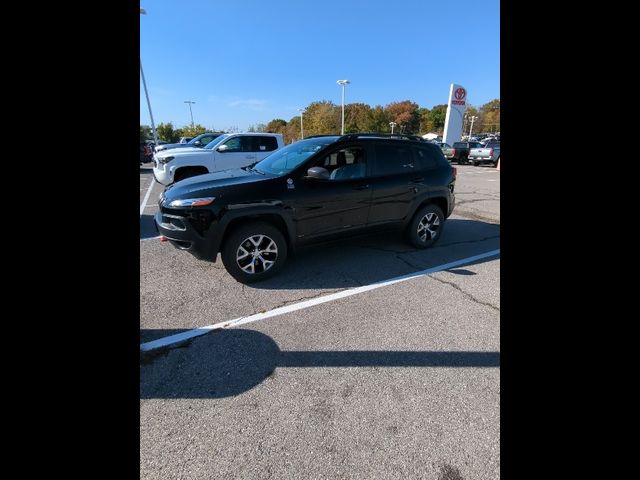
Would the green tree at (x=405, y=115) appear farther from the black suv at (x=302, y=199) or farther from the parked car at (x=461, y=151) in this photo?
the black suv at (x=302, y=199)

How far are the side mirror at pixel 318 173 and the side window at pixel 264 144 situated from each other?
23.3ft

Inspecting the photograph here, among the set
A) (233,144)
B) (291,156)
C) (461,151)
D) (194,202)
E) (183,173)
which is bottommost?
(194,202)

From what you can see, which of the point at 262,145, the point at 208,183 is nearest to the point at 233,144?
the point at 262,145

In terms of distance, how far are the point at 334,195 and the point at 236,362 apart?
2.45m

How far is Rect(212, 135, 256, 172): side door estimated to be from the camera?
10034 mm

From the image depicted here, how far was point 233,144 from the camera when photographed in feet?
34.2

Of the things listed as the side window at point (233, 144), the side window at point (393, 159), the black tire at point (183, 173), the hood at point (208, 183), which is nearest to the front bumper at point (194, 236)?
the hood at point (208, 183)

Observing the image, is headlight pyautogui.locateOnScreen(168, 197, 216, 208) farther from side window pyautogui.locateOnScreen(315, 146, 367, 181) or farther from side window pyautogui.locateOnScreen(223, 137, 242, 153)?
side window pyautogui.locateOnScreen(223, 137, 242, 153)

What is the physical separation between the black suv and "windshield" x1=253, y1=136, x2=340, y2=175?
0.07 ft

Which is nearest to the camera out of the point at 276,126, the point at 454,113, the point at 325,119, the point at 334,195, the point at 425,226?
the point at 334,195

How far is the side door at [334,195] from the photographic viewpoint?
4.16 m

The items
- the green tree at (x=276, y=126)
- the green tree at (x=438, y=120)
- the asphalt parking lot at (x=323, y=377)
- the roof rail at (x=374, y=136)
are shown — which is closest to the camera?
the asphalt parking lot at (x=323, y=377)

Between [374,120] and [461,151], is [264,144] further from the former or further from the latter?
[374,120]

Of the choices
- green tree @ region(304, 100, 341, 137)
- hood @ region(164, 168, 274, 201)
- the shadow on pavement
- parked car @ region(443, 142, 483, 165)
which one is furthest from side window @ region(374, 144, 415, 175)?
green tree @ region(304, 100, 341, 137)
